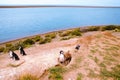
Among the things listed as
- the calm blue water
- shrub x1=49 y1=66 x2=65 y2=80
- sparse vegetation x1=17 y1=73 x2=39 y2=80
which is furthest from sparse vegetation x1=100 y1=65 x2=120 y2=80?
the calm blue water

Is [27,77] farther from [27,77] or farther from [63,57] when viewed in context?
[63,57]

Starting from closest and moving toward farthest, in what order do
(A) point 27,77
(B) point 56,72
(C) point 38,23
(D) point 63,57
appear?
1. (A) point 27,77
2. (B) point 56,72
3. (D) point 63,57
4. (C) point 38,23

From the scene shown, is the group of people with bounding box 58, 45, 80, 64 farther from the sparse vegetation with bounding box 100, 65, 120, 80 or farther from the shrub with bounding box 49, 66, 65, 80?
the sparse vegetation with bounding box 100, 65, 120, 80

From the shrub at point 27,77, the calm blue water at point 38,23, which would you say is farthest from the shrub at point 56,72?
the calm blue water at point 38,23

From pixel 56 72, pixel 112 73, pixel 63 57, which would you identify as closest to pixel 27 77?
pixel 56 72

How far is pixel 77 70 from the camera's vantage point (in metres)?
9.74

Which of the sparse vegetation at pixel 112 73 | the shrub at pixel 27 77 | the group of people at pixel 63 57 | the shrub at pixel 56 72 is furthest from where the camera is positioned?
the group of people at pixel 63 57

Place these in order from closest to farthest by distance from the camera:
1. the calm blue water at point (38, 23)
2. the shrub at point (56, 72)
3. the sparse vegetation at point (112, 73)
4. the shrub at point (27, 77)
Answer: the shrub at point (27, 77), the shrub at point (56, 72), the sparse vegetation at point (112, 73), the calm blue water at point (38, 23)

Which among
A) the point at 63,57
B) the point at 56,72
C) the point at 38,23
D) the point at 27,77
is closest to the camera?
the point at 27,77

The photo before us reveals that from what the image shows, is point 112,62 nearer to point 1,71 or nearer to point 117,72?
point 117,72

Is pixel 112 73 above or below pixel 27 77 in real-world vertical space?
below

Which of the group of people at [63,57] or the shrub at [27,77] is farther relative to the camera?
the group of people at [63,57]

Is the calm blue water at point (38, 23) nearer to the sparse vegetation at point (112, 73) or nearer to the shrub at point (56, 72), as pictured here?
the shrub at point (56, 72)

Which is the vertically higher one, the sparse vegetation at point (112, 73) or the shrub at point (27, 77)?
the shrub at point (27, 77)
